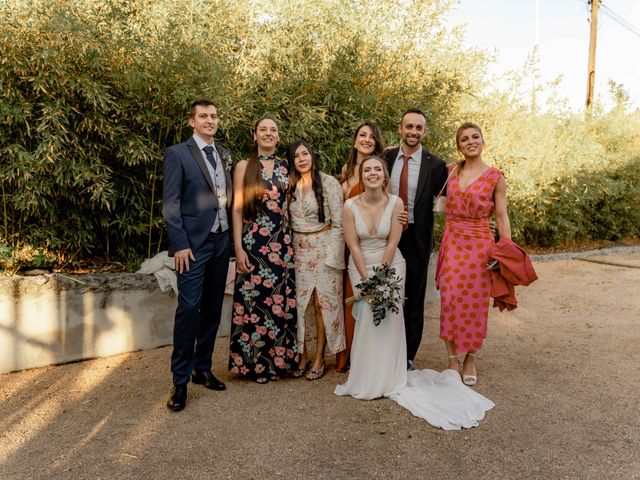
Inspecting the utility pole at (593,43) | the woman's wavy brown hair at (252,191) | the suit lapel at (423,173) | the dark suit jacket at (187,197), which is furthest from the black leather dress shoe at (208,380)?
the utility pole at (593,43)

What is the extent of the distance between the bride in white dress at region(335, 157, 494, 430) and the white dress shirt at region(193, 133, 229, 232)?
78 centimetres

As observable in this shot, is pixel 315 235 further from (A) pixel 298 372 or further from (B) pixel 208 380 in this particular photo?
(B) pixel 208 380

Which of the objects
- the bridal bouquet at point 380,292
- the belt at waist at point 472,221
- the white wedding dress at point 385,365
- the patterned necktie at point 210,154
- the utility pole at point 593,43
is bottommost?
the white wedding dress at point 385,365

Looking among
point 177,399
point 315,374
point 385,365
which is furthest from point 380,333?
point 177,399

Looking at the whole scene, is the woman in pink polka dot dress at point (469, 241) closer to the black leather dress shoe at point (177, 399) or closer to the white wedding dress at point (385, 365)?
the white wedding dress at point (385, 365)

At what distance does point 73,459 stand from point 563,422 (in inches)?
102

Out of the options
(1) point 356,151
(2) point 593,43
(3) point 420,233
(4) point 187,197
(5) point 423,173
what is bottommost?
(3) point 420,233

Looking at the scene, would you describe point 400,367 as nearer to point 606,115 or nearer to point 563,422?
point 563,422

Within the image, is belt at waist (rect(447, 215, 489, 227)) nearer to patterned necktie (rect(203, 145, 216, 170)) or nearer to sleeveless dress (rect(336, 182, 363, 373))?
sleeveless dress (rect(336, 182, 363, 373))

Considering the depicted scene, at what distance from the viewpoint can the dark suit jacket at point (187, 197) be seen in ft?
10.1

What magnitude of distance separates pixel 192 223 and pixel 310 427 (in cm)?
136

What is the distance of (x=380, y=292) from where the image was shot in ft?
10.9

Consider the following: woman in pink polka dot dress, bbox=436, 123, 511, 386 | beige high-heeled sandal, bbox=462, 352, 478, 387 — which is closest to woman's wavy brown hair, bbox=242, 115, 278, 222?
woman in pink polka dot dress, bbox=436, 123, 511, 386

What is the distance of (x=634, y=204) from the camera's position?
11703mm
